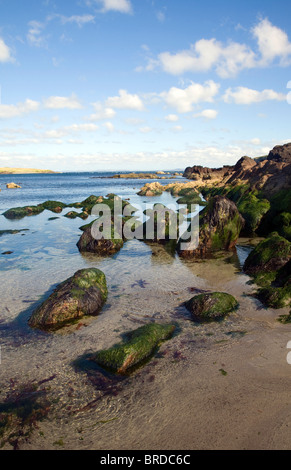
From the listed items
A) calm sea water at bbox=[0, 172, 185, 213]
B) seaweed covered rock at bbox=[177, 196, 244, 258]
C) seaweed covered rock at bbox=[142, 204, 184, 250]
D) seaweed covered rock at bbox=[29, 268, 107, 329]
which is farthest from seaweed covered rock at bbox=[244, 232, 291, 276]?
calm sea water at bbox=[0, 172, 185, 213]

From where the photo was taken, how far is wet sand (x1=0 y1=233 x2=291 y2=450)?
16.6 feet

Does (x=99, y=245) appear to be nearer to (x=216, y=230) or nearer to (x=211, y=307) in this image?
(x=216, y=230)

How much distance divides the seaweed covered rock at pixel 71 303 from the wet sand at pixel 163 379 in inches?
17.0

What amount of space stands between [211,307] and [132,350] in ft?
11.4

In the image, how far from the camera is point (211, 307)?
948cm

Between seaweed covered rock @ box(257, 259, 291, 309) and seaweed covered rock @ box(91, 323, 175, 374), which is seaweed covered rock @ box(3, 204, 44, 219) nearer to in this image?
seaweed covered rock @ box(91, 323, 175, 374)

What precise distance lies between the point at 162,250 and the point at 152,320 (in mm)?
8698

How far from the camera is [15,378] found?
673 centimetres

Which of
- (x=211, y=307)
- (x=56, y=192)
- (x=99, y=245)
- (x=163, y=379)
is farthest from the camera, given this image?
(x=56, y=192)

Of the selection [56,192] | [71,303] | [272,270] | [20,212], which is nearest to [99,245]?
[71,303]

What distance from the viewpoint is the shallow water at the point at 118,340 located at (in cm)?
529

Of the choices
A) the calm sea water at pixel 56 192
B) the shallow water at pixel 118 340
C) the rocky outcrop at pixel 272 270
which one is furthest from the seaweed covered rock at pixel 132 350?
the calm sea water at pixel 56 192
